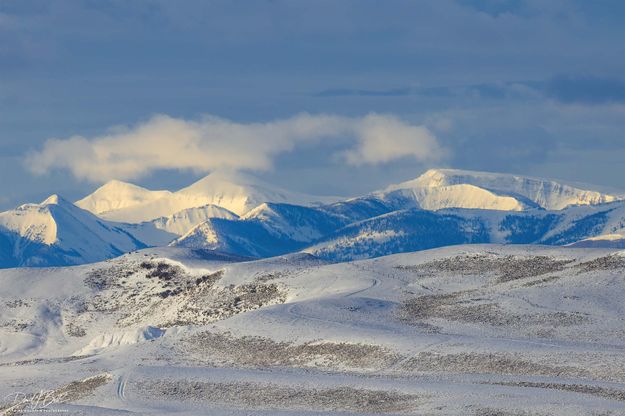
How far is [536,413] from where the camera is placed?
82750mm

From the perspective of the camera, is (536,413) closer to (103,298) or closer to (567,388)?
(567,388)

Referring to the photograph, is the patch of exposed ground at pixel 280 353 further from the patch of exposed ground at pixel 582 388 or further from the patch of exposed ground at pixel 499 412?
the patch of exposed ground at pixel 499 412

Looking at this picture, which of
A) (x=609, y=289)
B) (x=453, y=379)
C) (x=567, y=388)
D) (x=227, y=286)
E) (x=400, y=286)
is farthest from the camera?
(x=227, y=286)

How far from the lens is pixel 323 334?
125938 mm

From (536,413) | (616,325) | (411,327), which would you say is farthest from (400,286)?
(536,413)

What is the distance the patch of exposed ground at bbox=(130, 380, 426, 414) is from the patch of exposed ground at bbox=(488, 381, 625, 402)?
7.91 metres

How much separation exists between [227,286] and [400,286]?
24445mm

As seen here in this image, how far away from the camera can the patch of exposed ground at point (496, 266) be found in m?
156

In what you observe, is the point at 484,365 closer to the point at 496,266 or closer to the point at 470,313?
the point at 470,313

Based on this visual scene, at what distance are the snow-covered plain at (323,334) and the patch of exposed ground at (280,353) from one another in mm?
218

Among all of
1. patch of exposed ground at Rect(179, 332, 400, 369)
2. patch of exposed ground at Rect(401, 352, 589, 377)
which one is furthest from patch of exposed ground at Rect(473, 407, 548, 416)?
patch of exposed ground at Rect(179, 332, 400, 369)

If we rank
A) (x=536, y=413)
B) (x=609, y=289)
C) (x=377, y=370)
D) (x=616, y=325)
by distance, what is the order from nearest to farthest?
(x=536, y=413)
(x=377, y=370)
(x=616, y=325)
(x=609, y=289)

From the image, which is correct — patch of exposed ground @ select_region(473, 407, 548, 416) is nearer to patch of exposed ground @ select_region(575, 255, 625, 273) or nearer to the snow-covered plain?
the snow-covered plain

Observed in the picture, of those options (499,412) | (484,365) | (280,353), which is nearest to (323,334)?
(280,353)
